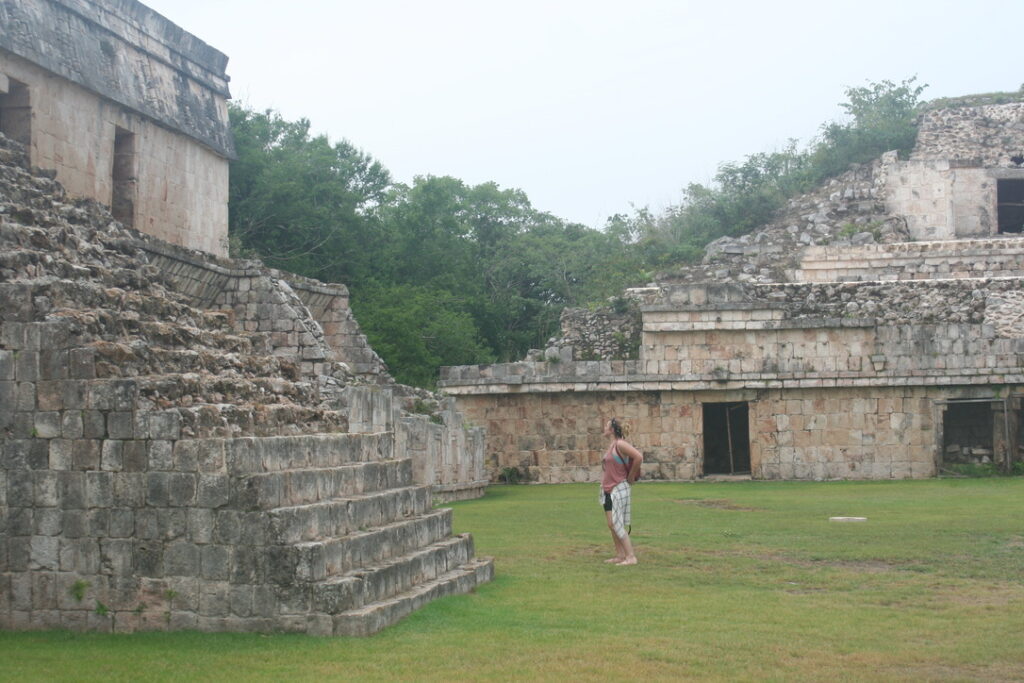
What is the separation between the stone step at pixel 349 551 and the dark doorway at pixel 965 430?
1644 centimetres

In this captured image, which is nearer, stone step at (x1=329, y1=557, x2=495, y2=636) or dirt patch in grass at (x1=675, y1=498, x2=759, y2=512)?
stone step at (x1=329, y1=557, x2=495, y2=636)

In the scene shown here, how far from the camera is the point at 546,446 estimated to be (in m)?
24.3

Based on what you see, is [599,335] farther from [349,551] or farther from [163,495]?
[163,495]

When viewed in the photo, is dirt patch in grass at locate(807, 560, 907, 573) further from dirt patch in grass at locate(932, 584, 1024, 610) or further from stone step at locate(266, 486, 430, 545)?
stone step at locate(266, 486, 430, 545)

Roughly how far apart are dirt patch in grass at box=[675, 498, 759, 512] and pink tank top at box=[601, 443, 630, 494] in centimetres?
578

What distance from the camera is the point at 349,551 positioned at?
9273mm

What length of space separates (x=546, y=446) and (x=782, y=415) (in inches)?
191

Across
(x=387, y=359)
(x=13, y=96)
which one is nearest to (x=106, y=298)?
(x=13, y=96)

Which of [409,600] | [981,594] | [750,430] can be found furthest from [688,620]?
[750,430]

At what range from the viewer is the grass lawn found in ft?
25.3

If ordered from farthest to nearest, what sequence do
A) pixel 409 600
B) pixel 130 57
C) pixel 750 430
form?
pixel 750 430 < pixel 130 57 < pixel 409 600

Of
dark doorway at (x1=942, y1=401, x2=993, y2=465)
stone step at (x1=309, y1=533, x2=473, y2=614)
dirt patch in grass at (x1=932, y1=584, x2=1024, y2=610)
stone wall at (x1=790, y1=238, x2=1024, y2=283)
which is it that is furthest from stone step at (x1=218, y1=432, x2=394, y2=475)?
stone wall at (x1=790, y1=238, x2=1024, y2=283)

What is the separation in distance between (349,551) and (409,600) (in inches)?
27.2

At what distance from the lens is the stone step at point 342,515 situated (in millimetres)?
8727
